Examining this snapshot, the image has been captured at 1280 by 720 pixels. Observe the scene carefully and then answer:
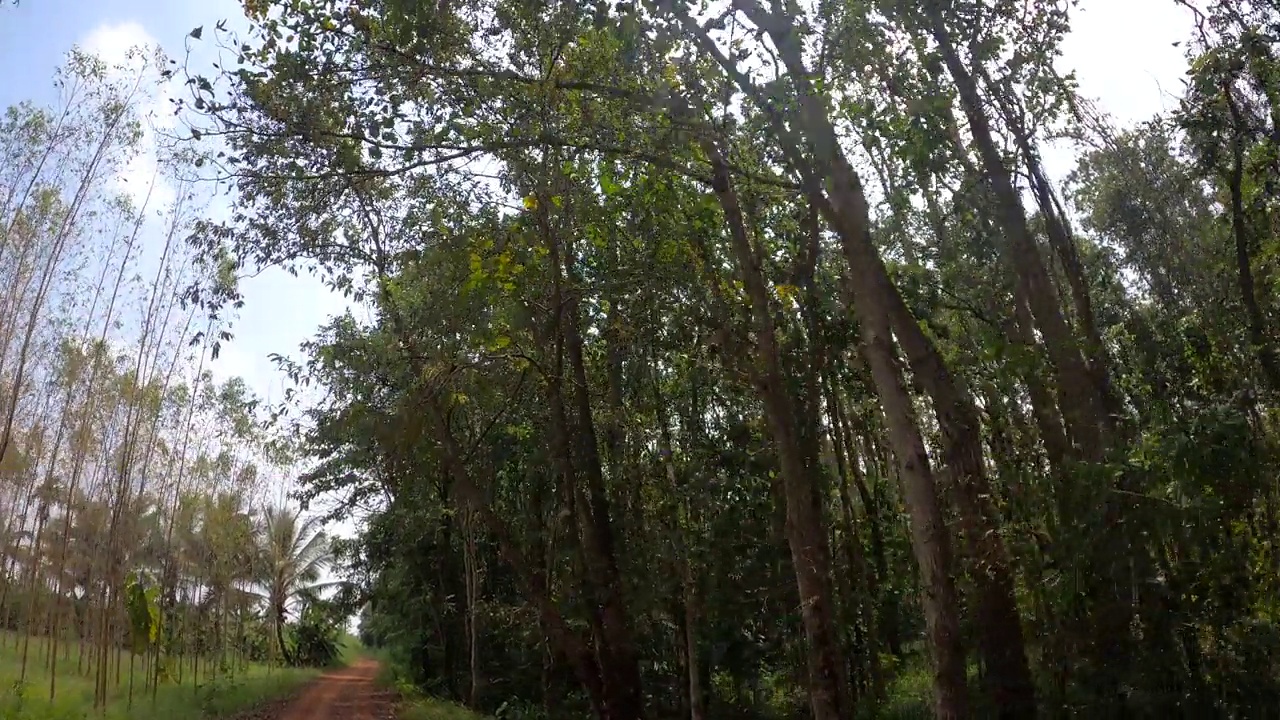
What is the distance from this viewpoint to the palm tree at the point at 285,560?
3834 centimetres

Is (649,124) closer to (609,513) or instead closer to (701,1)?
(701,1)

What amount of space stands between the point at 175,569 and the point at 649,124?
85.5 feet

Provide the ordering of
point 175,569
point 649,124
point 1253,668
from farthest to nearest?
1. point 175,569
2. point 649,124
3. point 1253,668

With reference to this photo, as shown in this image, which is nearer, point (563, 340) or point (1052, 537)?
point (1052, 537)

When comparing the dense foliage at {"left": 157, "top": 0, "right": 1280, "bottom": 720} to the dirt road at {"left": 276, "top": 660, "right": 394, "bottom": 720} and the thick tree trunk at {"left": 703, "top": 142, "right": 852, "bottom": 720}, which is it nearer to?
the thick tree trunk at {"left": 703, "top": 142, "right": 852, "bottom": 720}

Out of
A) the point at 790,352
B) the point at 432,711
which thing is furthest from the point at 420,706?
the point at 790,352

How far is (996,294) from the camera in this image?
12.5m

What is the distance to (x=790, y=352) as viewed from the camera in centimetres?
1284

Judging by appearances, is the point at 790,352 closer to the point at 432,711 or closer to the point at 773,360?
the point at 773,360

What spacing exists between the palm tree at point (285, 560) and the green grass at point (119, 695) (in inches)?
441

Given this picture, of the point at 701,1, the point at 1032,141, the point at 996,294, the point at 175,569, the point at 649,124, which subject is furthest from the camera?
the point at 175,569

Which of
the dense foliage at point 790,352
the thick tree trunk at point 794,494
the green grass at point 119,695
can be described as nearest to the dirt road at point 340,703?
the green grass at point 119,695

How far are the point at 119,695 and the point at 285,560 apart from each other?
21.7 metres

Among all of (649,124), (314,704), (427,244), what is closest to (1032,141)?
(649,124)
